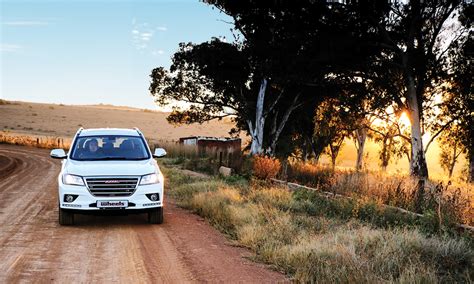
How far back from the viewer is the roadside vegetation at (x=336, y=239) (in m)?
6.50

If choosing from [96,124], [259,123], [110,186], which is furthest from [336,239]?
[96,124]

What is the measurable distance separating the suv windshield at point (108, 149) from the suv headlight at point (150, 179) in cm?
108

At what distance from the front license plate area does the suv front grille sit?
0.15m

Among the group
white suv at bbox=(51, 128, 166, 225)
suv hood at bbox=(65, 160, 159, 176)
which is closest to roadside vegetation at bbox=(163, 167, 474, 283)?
white suv at bbox=(51, 128, 166, 225)

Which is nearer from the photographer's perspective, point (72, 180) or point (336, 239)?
point (336, 239)

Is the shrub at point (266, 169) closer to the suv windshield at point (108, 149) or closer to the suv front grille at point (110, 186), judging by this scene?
the suv windshield at point (108, 149)

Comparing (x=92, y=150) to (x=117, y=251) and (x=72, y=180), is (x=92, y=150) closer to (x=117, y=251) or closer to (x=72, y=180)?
(x=72, y=180)

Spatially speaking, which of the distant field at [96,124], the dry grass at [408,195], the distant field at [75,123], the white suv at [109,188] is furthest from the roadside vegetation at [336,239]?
the distant field at [75,123]

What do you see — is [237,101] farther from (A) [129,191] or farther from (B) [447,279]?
(B) [447,279]

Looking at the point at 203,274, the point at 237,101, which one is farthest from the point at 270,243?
the point at 237,101

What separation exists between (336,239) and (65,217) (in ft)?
17.9

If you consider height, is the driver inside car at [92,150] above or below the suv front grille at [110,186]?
above

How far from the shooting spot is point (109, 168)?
32.7 ft

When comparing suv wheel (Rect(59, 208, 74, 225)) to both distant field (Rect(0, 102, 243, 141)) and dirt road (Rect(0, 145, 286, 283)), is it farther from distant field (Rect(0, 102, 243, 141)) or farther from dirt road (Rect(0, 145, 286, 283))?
→ distant field (Rect(0, 102, 243, 141))
